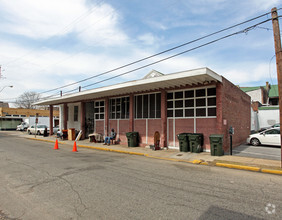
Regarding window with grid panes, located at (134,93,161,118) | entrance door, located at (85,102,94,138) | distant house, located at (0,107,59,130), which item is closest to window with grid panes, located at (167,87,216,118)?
window with grid panes, located at (134,93,161,118)

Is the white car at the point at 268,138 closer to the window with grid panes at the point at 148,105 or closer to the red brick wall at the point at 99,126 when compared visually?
the window with grid panes at the point at 148,105

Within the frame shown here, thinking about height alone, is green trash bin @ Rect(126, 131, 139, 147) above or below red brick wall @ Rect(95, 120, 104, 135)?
below

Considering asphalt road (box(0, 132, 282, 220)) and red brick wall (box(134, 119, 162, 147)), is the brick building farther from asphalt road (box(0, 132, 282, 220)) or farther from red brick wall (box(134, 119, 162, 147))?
asphalt road (box(0, 132, 282, 220))

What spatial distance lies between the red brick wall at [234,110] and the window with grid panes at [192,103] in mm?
789

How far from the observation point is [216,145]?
1086 centimetres

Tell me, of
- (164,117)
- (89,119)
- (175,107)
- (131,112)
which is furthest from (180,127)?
(89,119)

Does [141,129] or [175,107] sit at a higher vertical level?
[175,107]

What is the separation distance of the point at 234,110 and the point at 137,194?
37.6ft

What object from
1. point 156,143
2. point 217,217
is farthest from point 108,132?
point 217,217

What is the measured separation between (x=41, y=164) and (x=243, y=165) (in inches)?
346

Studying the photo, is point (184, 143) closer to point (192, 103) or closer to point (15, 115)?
point (192, 103)

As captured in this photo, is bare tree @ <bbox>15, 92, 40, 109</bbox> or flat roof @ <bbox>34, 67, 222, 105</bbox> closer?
flat roof @ <bbox>34, 67, 222, 105</bbox>

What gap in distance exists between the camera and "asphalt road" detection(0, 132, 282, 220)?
413cm

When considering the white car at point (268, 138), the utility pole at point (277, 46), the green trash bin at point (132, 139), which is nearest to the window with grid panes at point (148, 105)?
the green trash bin at point (132, 139)
